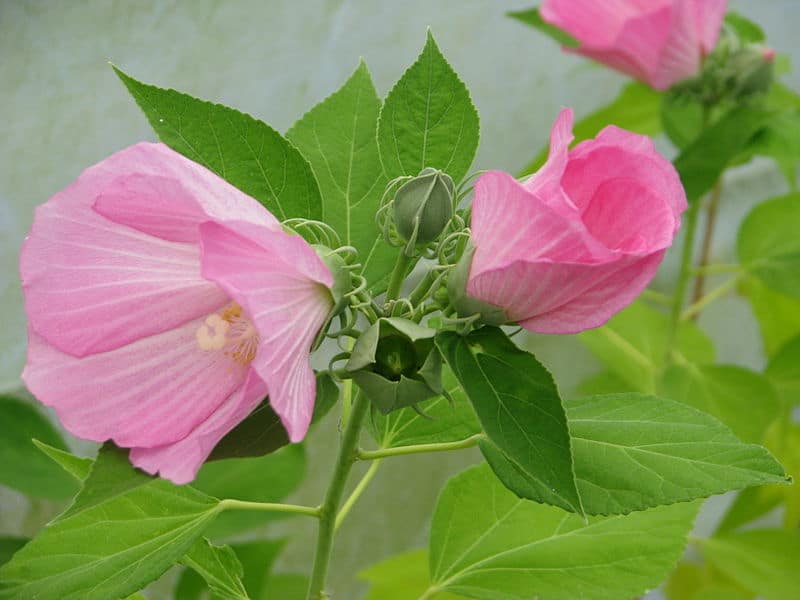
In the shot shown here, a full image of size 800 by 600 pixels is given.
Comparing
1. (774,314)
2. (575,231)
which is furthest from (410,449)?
(774,314)

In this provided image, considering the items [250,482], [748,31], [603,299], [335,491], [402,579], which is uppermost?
[748,31]

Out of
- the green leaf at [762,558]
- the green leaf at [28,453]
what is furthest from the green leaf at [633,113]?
the green leaf at [28,453]

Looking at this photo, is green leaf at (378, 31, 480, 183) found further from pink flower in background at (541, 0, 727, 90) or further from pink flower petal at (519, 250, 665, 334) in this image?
pink flower in background at (541, 0, 727, 90)

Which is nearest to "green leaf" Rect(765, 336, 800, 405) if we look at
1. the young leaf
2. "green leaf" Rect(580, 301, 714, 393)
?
"green leaf" Rect(580, 301, 714, 393)

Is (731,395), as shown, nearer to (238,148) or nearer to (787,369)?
(787,369)

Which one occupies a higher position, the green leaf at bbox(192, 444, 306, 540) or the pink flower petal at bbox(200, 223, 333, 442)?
the pink flower petal at bbox(200, 223, 333, 442)
